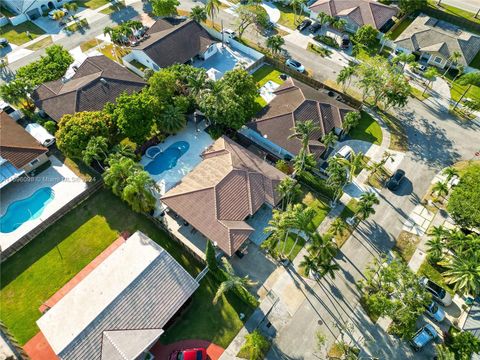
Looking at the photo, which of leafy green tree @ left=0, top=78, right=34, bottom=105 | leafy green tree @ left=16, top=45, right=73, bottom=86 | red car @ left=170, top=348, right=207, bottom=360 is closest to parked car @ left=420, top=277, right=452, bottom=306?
red car @ left=170, top=348, right=207, bottom=360

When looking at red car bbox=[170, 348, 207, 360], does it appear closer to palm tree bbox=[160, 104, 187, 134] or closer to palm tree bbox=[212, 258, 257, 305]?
palm tree bbox=[212, 258, 257, 305]

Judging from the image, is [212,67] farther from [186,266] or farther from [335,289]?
[335,289]

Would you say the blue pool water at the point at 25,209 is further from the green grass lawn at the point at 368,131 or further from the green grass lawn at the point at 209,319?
the green grass lawn at the point at 368,131

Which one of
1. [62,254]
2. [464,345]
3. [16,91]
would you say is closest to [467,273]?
[464,345]

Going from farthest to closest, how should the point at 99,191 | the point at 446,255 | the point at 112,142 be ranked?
the point at 112,142
the point at 99,191
the point at 446,255

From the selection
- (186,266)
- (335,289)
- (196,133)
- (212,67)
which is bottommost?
(186,266)

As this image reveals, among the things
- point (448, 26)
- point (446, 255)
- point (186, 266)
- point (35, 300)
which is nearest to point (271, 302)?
point (186, 266)

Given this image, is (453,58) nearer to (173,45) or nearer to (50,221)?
(173,45)
